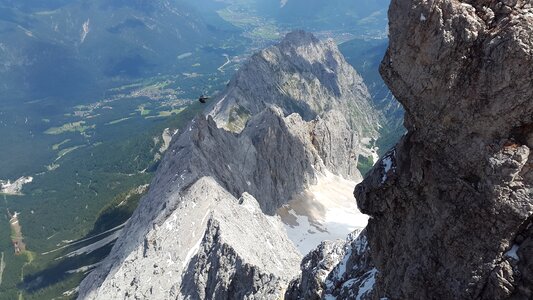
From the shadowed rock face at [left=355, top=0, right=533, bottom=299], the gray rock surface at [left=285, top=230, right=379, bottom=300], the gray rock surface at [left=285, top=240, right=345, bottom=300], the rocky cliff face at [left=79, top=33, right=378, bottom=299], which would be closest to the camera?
the shadowed rock face at [left=355, top=0, right=533, bottom=299]

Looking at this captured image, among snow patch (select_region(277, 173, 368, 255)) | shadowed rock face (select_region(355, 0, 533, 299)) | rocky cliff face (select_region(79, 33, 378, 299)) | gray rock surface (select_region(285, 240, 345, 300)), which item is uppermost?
shadowed rock face (select_region(355, 0, 533, 299))

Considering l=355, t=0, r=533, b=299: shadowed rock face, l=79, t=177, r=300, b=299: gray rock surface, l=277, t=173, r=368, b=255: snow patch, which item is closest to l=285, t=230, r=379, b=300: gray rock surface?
l=355, t=0, r=533, b=299: shadowed rock face

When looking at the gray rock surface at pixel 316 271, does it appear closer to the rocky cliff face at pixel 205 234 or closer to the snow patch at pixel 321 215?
the rocky cliff face at pixel 205 234

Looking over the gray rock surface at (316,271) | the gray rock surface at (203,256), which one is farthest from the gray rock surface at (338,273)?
the gray rock surface at (203,256)

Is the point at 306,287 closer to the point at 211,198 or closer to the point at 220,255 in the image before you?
the point at 220,255

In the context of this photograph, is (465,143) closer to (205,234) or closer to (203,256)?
(203,256)

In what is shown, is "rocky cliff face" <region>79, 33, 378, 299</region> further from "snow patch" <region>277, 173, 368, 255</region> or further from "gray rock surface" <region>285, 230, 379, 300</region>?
"gray rock surface" <region>285, 230, 379, 300</region>

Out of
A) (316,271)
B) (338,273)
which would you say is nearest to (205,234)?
(316,271)
